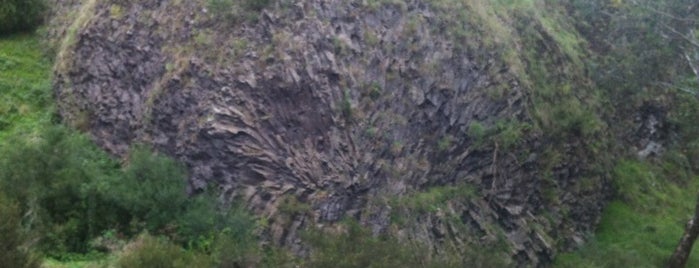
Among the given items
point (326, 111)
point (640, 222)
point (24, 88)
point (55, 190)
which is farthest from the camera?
point (640, 222)

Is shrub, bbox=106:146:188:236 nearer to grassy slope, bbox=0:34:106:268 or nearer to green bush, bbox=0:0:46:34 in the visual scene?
grassy slope, bbox=0:34:106:268

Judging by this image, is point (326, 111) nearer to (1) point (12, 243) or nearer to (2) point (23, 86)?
(1) point (12, 243)

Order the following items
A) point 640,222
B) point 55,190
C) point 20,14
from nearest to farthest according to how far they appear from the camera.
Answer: point 55,190 → point 640,222 → point 20,14

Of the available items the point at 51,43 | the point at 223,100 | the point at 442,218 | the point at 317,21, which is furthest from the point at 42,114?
the point at 442,218

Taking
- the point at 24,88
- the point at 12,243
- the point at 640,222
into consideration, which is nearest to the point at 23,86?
the point at 24,88

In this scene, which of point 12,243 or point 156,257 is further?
point 156,257

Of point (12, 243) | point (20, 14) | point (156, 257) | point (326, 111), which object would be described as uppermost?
point (20, 14)
